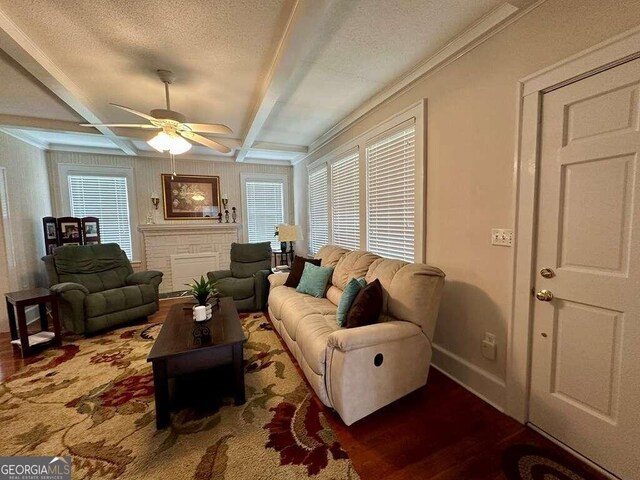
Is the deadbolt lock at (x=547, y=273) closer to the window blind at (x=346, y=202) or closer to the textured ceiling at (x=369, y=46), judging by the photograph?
the textured ceiling at (x=369, y=46)

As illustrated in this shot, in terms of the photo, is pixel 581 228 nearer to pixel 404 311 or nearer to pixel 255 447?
pixel 404 311

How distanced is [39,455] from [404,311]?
2.36 m

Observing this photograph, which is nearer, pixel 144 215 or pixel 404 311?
pixel 404 311

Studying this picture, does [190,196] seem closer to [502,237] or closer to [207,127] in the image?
[207,127]

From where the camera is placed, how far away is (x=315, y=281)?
299 cm

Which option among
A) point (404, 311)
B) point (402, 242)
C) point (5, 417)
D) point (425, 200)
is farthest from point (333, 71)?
point (5, 417)

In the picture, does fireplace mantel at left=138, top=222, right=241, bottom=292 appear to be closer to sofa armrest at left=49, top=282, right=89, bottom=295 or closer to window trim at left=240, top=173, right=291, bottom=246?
window trim at left=240, top=173, right=291, bottom=246

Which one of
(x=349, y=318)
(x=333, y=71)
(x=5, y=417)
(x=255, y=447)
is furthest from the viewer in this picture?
(x=333, y=71)

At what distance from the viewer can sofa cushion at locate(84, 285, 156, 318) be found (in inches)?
121

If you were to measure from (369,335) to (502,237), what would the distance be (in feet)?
3.64

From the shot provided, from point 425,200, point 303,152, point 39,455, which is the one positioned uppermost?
point 303,152

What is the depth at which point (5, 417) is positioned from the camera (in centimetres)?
183

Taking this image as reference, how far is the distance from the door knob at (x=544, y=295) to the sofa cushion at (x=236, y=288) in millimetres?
3231

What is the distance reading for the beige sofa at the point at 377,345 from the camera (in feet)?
5.42
